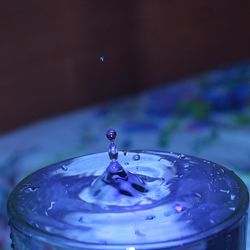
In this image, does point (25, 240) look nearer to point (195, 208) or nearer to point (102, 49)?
point (195, 208)

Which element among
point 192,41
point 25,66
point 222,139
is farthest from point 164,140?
point 192,41

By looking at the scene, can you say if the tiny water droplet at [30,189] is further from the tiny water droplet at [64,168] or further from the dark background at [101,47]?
the dark background at [101,47]

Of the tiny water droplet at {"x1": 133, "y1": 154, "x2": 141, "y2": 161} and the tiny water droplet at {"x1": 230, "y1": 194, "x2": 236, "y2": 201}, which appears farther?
the tiny water droplet at {"x1": 133, "y1": 154, "x2": 141, "y2": 161}

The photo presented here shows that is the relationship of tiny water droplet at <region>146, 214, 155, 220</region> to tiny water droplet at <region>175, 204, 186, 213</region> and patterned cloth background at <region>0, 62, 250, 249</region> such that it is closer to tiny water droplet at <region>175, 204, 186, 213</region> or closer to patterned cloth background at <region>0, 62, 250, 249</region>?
tiny water droplet at <region>175, 204, 186, 213</region>

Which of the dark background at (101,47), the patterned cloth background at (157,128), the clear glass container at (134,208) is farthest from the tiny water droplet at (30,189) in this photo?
the dark background at (101,47)

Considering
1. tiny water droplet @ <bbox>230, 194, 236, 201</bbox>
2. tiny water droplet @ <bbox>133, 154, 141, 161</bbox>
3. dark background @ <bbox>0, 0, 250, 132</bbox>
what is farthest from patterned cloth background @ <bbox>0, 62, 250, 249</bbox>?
tiny water droplet @ <bbox>230, 194, 236, 201</bbox>

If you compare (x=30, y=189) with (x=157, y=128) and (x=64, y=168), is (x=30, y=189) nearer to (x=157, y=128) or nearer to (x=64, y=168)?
(x=64, y=168)
